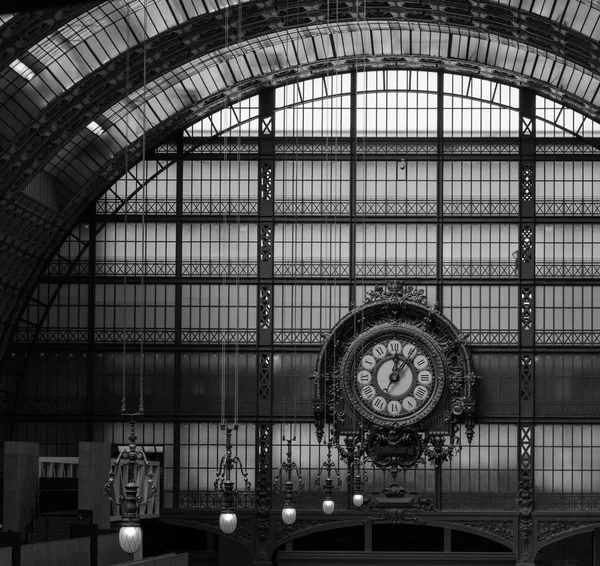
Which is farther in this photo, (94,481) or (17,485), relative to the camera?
(94,481)

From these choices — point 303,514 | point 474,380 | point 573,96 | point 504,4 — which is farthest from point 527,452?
point 504,4

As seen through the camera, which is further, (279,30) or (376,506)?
(376,506)

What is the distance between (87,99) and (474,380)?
1907 cm

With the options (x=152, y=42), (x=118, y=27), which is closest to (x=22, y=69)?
(x=118, y=27)

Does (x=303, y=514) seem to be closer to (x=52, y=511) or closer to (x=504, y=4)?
(x=52, y=511)

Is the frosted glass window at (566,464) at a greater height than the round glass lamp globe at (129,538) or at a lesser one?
lesser

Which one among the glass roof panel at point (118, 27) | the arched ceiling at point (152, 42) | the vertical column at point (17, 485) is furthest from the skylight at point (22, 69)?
the vertical column at point (17, 485)

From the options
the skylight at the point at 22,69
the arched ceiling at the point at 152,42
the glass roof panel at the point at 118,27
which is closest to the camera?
the glass roof panel at the point at 118,27

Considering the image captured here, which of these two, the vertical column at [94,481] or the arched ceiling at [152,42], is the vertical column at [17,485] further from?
the arched ceiling at [152,42]

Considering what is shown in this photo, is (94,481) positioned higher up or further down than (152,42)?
further down

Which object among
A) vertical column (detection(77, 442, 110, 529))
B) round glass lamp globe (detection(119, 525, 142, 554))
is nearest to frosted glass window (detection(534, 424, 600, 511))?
vertical column (detection(77, 442, 110, 529))

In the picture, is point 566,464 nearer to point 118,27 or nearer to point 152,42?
point 152,42

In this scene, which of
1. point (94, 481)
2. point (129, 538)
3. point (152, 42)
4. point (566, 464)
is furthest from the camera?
point (566, 464)

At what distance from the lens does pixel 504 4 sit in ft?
140
